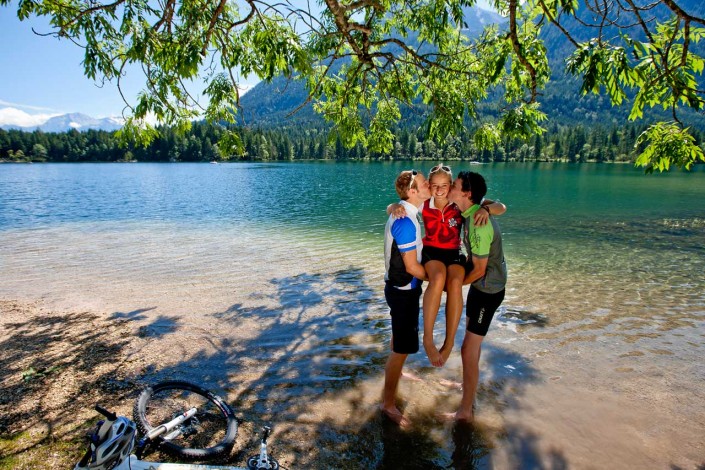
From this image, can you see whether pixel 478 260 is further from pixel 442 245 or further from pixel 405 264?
pixel 405 264

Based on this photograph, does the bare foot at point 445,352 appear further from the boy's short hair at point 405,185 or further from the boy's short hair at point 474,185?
the boy's short hair at point 405,185

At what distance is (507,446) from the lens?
176 inches

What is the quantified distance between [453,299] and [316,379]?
8.42 ft

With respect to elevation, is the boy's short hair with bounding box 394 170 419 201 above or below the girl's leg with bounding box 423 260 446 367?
above

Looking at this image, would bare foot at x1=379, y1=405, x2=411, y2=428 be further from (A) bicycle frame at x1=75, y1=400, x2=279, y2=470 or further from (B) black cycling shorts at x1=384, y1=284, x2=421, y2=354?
(A) bicycle frame at x1=75, y1=400, x2=279, y2=470

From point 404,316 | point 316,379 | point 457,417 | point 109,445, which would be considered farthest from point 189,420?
point 457,417

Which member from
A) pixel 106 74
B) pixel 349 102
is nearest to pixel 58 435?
pixel 106 74

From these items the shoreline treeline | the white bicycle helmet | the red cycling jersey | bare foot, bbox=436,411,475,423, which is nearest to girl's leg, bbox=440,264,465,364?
the red cycling jersey

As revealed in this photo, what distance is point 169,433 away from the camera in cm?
409

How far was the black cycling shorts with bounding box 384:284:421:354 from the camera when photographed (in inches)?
176

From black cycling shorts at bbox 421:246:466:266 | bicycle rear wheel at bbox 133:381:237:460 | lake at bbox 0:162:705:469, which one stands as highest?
black cycling shorts at bbox 421:246:466:266

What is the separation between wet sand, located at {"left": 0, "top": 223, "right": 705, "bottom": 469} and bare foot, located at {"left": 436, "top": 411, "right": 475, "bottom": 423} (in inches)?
4.9

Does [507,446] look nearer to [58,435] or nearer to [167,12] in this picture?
[58,435]

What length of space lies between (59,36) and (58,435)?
6.40 metres
